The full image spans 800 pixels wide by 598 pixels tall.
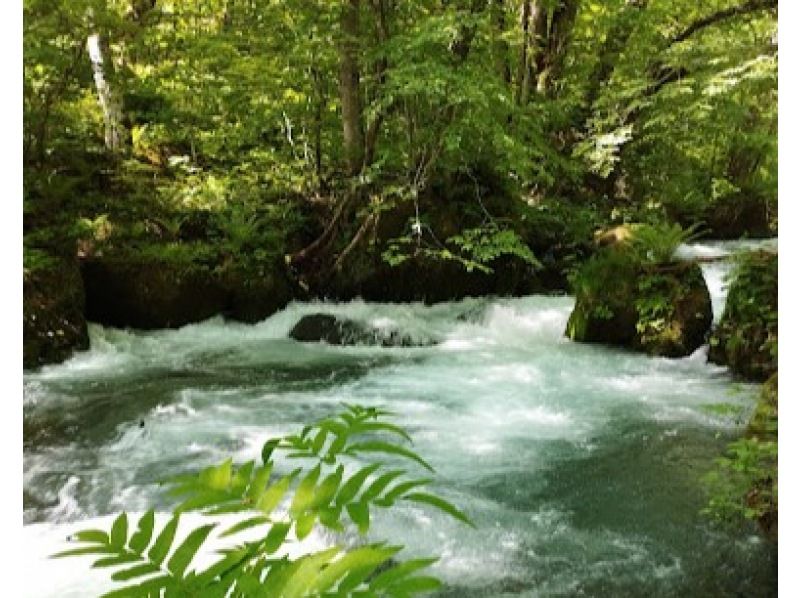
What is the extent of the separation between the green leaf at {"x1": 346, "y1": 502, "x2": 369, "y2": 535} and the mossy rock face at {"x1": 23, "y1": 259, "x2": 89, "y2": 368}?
659 cm

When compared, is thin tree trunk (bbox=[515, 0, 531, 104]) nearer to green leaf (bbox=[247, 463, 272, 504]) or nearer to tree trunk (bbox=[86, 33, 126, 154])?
tree trunk (bbox=[86, 33, 126, 154])

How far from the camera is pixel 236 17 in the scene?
29.9 ft

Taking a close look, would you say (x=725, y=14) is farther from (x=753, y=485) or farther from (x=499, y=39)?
(x=753, y=485)

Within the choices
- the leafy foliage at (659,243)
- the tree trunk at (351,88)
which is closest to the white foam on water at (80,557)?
the leafy foliage at (659,243)

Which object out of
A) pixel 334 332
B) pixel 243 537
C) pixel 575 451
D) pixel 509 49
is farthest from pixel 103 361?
pixel 509 49

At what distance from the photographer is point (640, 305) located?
748cm

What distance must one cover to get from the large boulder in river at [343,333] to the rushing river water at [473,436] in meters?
0.20

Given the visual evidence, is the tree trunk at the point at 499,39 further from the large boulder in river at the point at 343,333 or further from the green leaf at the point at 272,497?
the green leaf at the point at 272,497

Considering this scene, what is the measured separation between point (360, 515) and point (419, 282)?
28.0 feet

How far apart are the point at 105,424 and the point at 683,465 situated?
4.40 m

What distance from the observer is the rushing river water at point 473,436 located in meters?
3.25

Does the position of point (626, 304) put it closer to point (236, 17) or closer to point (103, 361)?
point (103, 361)

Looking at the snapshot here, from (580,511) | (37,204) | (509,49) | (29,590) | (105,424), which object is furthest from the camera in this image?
(509,49)

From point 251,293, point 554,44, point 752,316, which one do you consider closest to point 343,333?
point 251,293
